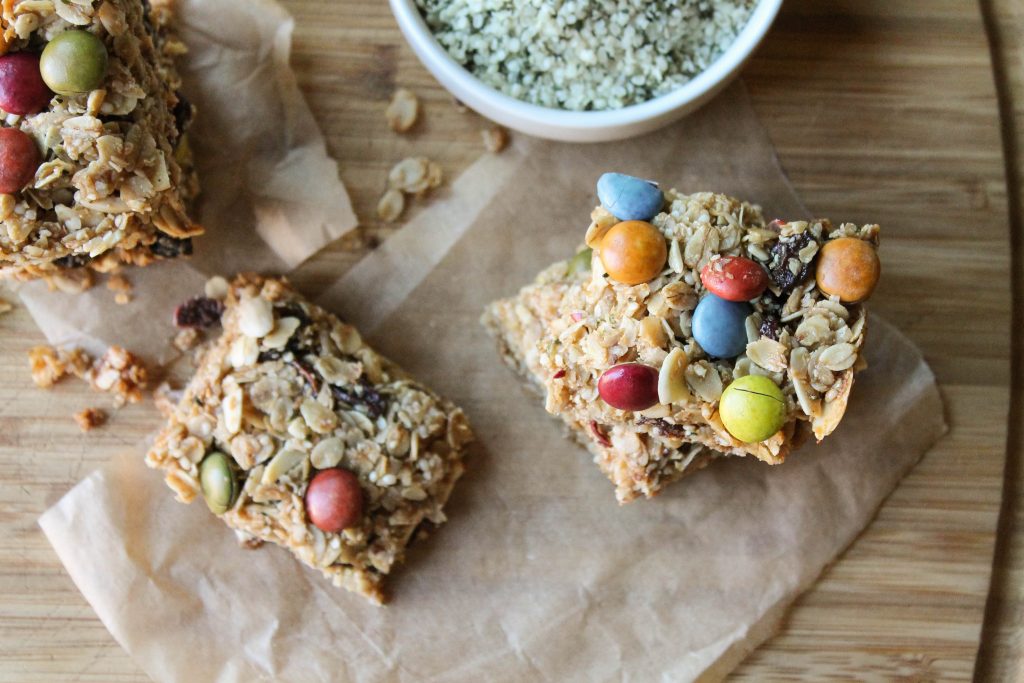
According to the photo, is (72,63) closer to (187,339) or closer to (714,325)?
(187,339)

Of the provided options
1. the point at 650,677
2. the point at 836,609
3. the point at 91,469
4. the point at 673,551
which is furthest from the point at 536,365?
the point at 91,469

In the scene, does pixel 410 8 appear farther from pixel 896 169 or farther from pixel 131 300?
pixel 896 169

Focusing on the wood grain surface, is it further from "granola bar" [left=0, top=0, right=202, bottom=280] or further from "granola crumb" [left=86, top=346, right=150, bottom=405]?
"granola bar" [left=0, top=0, right=202, bottom=280]

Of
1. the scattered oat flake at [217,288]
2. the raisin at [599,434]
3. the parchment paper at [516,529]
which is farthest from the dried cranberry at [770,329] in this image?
the scattered oat flake at [217,288]

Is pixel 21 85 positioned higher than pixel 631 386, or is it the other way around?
pixel 21 85

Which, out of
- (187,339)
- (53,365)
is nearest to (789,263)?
(187,339)

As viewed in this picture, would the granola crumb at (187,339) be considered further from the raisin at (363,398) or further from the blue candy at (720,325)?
the blue candy at (720,325)
